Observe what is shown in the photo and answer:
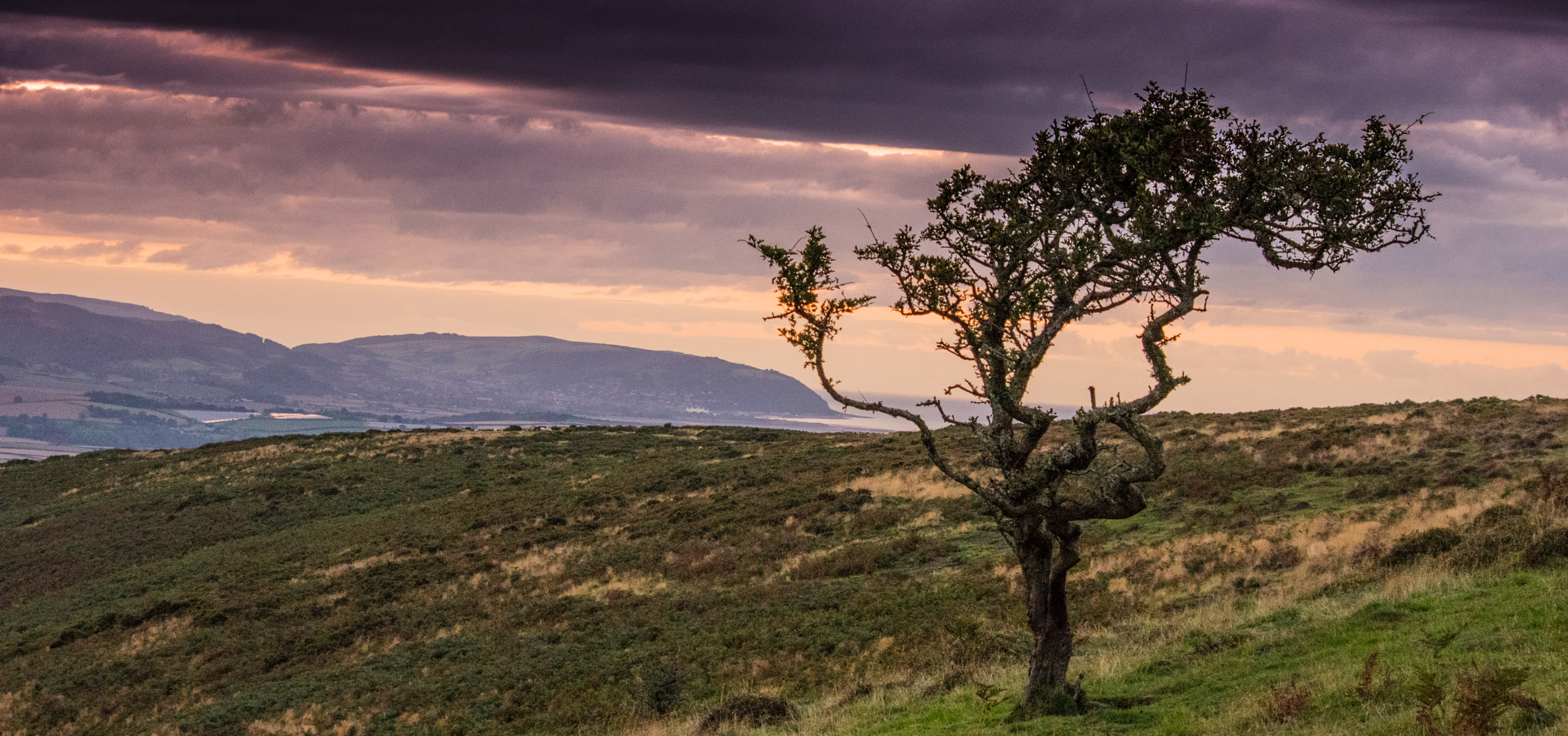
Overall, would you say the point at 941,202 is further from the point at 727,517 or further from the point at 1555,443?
the point at 727,517

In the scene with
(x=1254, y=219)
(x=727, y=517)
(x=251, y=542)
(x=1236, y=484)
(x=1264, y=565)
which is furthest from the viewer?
(x=251, y=542)

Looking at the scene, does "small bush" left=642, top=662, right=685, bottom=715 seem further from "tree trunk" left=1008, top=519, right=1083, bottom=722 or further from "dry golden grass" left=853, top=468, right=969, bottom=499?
"dry golden grass" left=853, top=468, right=969, bottom=499

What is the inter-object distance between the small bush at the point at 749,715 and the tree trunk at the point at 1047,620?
5268 millimetres

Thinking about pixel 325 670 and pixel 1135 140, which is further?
pixel 325 670

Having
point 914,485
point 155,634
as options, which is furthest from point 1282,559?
point 155,634

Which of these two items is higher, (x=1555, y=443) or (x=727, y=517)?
(x=1555, y=443)

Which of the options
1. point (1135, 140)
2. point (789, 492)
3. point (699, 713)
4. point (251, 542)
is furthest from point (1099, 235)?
point (251, 542)

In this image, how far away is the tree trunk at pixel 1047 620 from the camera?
1391 centimetres

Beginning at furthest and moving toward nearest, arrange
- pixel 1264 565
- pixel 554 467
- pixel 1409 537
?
pixel 554 467 < pixel 1264 565 < pixel 1409 537

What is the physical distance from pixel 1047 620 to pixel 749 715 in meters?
6.76

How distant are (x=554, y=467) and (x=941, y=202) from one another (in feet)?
171

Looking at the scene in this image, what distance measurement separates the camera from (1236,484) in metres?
32.1


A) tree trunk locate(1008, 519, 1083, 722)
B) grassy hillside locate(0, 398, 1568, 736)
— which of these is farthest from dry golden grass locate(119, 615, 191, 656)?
tree trunk locate(1008, 519, 1083, 722)

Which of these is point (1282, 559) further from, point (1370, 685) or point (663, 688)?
point (663, 688)
